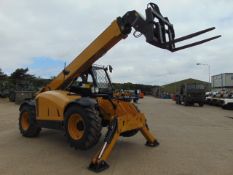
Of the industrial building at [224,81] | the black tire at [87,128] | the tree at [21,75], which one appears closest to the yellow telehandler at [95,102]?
the black tire at [87,128]

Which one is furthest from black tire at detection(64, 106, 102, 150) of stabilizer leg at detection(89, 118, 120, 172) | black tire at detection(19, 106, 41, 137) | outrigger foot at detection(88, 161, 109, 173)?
black tire at detection(19, 106, 41, 137)

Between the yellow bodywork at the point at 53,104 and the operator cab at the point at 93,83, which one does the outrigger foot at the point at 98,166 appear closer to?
the yellow bodywork at the point at 53,104

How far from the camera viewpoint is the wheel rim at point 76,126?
24.0ft

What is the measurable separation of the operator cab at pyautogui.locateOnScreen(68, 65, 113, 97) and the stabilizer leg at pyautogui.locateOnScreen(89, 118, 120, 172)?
1841 millimetres

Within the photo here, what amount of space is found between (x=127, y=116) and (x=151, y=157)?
1.16 metres

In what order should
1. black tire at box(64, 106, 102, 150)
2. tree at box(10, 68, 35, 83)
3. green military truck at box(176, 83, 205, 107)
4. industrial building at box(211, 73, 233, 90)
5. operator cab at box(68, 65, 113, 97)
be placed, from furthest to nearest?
tree at box(10, 68, 35, 83), industrial building at box(211, 73, 233, 90), green military truck at box(176, 83, 205, 107), operator cab at box(68, 65, 113, 97), black tire at box(64, 106, 102, 150)

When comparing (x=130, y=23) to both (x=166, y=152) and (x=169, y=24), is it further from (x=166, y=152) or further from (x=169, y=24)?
(x=166, y=152)

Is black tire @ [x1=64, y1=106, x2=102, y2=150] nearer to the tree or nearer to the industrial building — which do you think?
the industrial building

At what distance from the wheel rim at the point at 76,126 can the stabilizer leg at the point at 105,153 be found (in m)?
0.77

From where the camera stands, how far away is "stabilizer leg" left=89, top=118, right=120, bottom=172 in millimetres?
6328

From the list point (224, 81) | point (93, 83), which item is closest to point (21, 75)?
point (224, 81)

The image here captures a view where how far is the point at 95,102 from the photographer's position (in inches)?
295

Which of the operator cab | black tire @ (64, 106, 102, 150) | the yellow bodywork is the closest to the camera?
black tire @ (64, 106, 102, 150)

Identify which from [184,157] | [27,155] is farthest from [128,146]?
[27,155]
